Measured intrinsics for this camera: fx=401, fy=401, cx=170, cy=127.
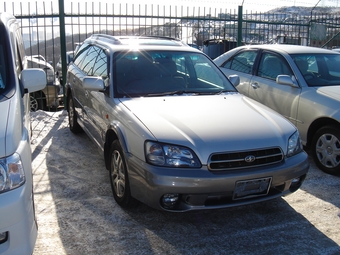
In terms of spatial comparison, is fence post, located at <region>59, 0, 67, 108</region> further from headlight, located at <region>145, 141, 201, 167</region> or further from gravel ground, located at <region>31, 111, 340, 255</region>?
headlight, located at <region>145, 141, 201, 167</region>

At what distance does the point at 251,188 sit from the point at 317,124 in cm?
230

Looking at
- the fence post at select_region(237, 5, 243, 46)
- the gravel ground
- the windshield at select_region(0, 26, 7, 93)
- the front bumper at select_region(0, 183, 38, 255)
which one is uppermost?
the fence post at select_region(237, 5, 243, 46)

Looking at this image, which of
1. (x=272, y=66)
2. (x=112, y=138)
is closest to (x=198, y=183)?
(x=112, y=138)

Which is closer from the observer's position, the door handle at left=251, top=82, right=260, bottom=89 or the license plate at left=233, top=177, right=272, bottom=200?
the license plate at left=233, top=177, right=272, bottom=200

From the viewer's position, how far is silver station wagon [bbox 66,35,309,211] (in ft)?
11.2

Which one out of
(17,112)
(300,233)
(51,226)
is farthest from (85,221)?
(300,233)

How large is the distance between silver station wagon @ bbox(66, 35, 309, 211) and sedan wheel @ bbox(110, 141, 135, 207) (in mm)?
10

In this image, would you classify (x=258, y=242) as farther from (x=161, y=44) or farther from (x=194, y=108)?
(x=161, y=44)

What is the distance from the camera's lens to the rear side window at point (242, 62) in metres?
6.75

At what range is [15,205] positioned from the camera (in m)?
2.54

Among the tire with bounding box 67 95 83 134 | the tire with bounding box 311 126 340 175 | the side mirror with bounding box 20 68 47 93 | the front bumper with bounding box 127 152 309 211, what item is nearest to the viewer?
the front bumper with bounding box 127 152 309 211

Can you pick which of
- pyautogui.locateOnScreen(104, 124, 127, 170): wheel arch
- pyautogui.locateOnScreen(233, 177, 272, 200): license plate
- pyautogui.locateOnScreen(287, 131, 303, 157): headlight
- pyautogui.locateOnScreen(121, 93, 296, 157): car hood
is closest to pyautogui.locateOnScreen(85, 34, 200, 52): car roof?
pyautogui.locateOnScreen(121, 93, 296, 157): car hood

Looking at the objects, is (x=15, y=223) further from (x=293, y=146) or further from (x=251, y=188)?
(x=293, y=146)

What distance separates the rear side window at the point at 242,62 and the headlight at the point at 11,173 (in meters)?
4.81
